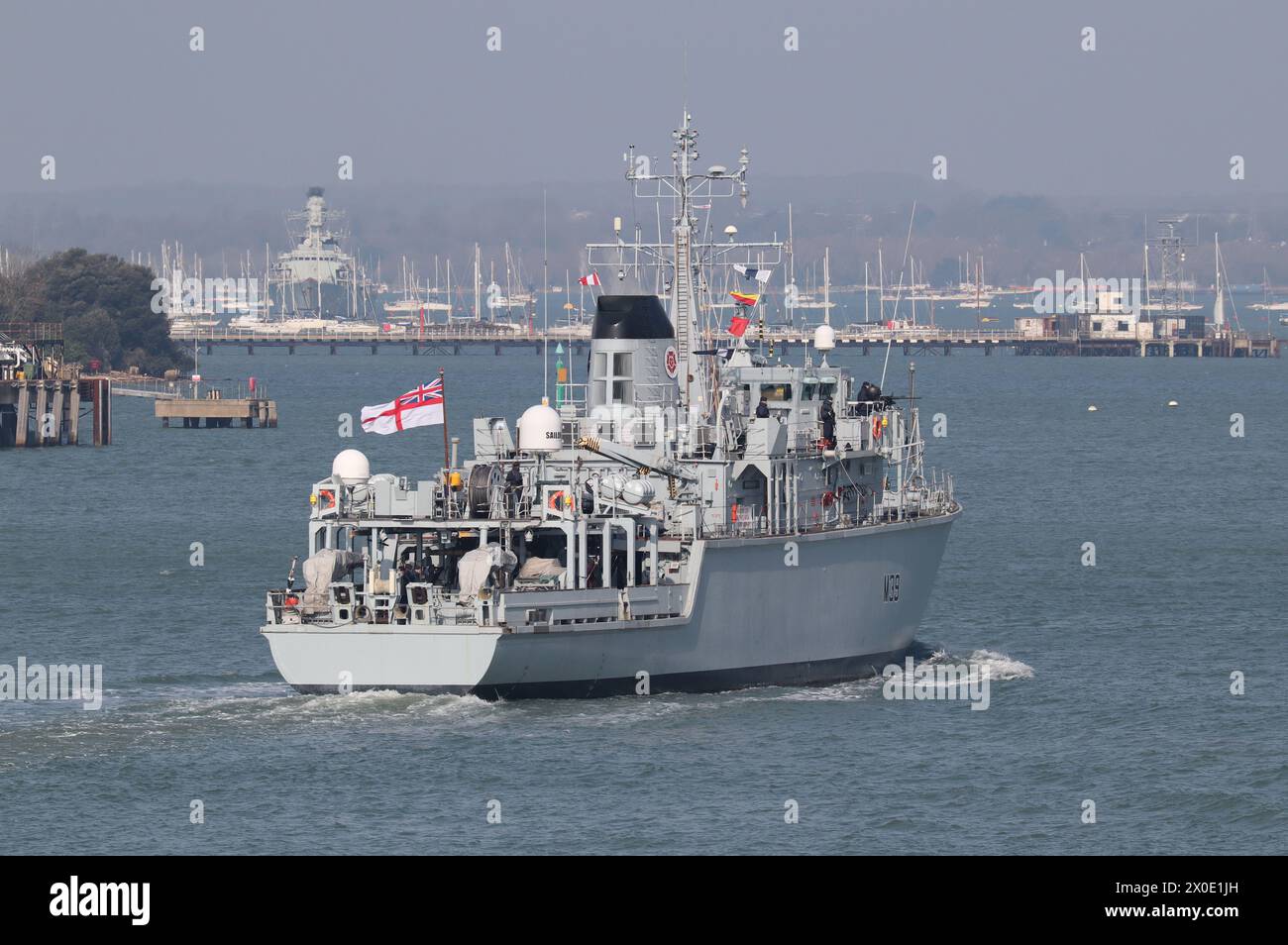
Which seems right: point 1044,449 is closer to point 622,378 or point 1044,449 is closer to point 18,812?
point 622,378

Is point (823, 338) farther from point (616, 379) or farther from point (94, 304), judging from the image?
point (94, 304)

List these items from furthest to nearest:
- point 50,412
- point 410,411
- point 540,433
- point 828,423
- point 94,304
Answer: point 94,304, point 50,412, point 828,423, point 410,411, point 540,433

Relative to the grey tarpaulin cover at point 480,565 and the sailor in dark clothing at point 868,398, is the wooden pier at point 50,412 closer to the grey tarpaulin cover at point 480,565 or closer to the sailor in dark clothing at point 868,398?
the sailor in dark clothing at point 868,398

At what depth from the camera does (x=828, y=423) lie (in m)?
48.4

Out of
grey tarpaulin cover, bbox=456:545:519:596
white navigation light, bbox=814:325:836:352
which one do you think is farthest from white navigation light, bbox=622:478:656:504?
white navigation light, bbox=814:325:836:352

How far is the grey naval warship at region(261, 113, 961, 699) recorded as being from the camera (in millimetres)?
40844

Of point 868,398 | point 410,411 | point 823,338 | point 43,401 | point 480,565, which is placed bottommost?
point 480,565

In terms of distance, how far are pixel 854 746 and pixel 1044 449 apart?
8155cm

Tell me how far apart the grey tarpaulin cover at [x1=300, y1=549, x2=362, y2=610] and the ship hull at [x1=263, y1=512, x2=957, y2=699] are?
1341 millimetres

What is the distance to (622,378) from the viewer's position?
157 ft

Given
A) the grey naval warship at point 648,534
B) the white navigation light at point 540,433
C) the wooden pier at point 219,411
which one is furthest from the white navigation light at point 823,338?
the wooden pier at point 219,411

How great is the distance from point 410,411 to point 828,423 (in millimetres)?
9602

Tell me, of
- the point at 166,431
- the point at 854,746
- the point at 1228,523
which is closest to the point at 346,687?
the point at 854,746

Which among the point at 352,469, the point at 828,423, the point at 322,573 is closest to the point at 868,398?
the point at 828,423
